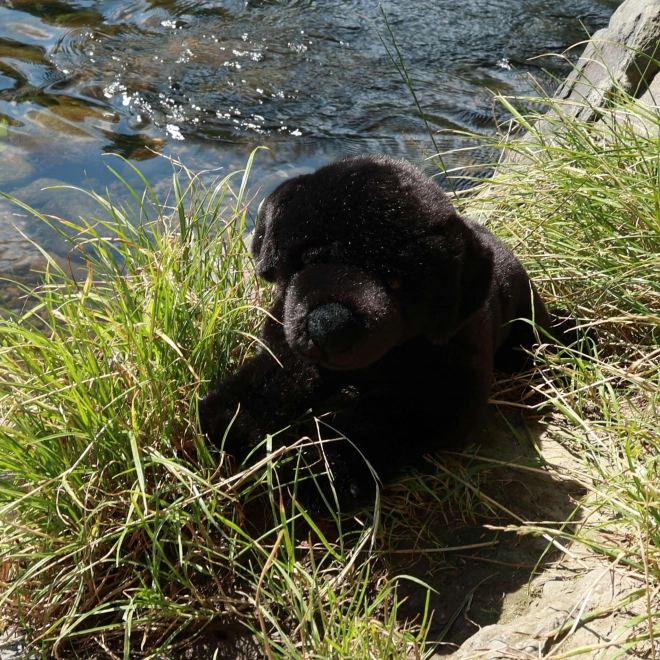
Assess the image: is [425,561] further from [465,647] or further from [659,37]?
[659,37]

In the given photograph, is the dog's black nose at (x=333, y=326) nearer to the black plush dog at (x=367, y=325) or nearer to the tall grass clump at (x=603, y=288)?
the black plush dog at (x=367, y=325)

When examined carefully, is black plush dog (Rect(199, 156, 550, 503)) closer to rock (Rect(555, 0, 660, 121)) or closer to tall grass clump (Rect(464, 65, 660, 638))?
tall grass clump (Rect(464, 65, 660, 638))

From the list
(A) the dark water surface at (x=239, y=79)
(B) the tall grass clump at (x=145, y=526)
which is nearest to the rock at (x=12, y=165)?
(A) the dark water surface at (x=239, y=79)

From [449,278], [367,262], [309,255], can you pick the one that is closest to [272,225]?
[309,255]

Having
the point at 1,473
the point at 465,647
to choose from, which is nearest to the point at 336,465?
the point at 465,647

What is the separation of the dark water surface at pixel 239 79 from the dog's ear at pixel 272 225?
346cm

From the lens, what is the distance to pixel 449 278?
2.38 meters

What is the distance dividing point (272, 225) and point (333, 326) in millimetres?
484

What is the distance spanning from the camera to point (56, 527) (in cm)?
246

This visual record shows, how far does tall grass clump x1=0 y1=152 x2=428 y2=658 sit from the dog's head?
1.54 feet

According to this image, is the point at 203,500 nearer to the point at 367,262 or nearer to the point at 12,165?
A: the point at 367,262

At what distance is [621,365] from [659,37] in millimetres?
2846

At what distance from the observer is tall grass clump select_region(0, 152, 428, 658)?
2314 millimetres

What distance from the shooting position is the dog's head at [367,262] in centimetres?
225
